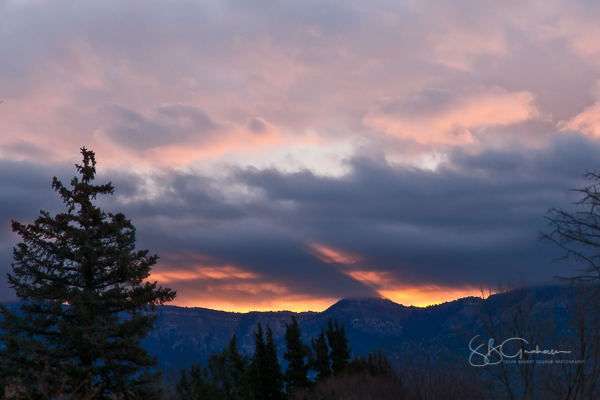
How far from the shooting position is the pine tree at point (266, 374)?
78.2 m

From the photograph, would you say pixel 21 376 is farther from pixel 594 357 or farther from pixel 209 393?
pixel 209 393

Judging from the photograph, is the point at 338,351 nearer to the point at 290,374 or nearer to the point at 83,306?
the point at 290,374

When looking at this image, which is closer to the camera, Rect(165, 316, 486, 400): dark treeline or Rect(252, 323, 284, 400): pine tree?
Rect(165, 316, 486, 400): dark treeline

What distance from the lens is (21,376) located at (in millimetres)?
25219

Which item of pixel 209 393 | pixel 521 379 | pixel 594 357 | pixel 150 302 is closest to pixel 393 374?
pixel 521 379

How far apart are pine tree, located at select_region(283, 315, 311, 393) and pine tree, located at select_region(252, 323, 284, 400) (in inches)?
65.8

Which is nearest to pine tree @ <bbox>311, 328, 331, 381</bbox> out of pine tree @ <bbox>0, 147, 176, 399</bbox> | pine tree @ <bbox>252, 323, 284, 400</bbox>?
pine tree @ <bbox>252, 323, 284, 400</bbox>

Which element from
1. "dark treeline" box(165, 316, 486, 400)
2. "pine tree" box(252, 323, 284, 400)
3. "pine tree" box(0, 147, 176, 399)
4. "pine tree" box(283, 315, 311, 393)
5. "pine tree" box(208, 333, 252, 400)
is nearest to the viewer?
"pine tree" box(0, 147, 176, 399)

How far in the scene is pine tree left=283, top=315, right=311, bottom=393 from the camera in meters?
80.9

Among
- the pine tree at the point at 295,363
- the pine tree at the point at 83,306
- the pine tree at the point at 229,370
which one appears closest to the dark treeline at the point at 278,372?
the pine tree at the point at 295,363

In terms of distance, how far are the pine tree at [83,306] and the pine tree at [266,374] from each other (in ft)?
176

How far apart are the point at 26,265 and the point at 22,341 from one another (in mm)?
3848

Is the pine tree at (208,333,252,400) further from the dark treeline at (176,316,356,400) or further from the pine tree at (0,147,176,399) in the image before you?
the pine tree at (0,147,176,399)

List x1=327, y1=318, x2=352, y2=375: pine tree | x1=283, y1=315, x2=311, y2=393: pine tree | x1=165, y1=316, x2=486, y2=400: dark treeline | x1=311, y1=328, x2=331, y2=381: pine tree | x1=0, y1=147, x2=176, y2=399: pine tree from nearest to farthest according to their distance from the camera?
x1=0, y1=147, x2=176, y2=399: pine tree
x1=165, y1=316, x2=486, y2=400: dark treeline
x1=283, y1=315, x2=311, y2=393: pine tree
x1=311, y1=328, x2=331, y2=381: pine tree
x1=327, y1=318, x2=352, y2=375: pine tree
